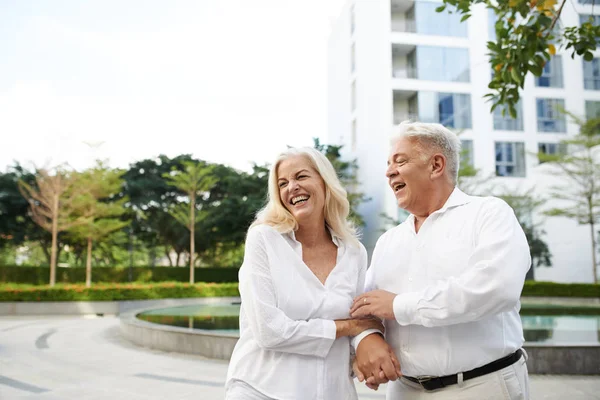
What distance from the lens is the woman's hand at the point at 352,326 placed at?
5.54ft

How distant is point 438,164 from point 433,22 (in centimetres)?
2146

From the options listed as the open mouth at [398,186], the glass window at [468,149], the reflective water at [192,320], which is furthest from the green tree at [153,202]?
the open mouth at [398,186]

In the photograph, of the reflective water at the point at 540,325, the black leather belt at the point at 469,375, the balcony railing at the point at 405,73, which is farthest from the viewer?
the balcony railing at the point at 405,73

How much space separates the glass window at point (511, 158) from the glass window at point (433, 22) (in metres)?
4.98

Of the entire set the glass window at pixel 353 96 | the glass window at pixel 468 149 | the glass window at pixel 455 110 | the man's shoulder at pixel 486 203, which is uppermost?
the glass window at pixel 353 96

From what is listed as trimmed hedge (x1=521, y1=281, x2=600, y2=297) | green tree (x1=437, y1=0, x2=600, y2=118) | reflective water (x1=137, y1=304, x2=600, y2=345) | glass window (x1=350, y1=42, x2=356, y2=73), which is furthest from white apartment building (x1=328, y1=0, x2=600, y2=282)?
green tree (x1=437, y1=0, x2=600, y2=118)

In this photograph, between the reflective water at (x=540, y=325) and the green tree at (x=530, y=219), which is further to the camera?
the green tree at (x=530, y=219)

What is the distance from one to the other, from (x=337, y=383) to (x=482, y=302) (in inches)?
21.9

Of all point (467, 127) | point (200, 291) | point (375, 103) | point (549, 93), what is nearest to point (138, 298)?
point (200, 291)

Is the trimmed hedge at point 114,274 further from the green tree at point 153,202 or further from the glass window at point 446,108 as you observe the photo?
the glass window at point 446,108

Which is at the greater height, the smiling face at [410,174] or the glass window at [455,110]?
the glass window at [455,110]

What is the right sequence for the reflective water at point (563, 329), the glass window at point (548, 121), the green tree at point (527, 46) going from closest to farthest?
the green tree at point (527, 46) < the reflective water at point (563, 329) < the glass window at point (548, 121)

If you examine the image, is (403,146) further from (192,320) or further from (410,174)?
(192,320)

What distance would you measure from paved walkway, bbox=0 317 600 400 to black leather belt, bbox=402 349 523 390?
3324 mm
